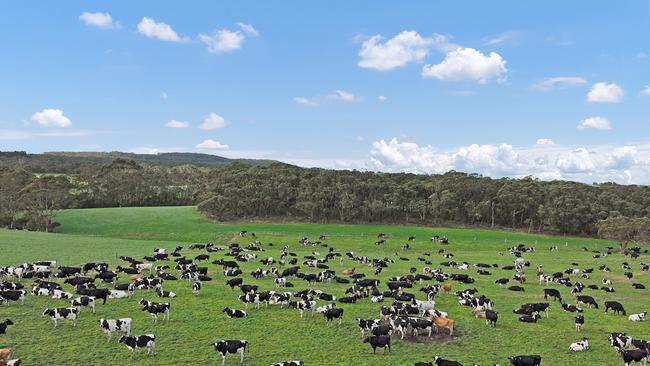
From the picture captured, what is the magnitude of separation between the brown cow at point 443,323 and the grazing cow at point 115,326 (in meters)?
15.4

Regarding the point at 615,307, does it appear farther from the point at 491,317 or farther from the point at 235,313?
the point at 235,313

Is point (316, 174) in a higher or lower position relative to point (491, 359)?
higher

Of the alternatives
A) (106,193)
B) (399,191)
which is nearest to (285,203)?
(399,191)

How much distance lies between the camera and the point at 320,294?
101 feet

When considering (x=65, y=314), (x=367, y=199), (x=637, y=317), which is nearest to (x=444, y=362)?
(x=637, y=317)

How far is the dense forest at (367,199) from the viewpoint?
106087 mm

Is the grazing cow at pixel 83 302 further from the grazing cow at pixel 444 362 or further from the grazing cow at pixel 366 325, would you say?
the grazing cow at pixel 444 362

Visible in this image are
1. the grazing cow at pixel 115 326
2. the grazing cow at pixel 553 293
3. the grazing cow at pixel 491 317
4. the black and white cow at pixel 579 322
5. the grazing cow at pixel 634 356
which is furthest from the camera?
the grazing cow at pixel 553 293

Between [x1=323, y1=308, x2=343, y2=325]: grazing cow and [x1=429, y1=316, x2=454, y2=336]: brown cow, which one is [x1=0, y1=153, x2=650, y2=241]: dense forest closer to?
[x1=323, y1=308, x2=343, y2=325]: grazing cow

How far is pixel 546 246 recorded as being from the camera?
261 feet

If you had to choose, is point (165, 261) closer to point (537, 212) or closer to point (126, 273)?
point (126, 273)

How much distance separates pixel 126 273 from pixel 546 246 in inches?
2659

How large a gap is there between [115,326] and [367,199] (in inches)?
3924

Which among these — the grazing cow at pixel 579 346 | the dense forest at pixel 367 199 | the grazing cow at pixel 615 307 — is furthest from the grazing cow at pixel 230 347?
the dense forest at pixel 367 199
